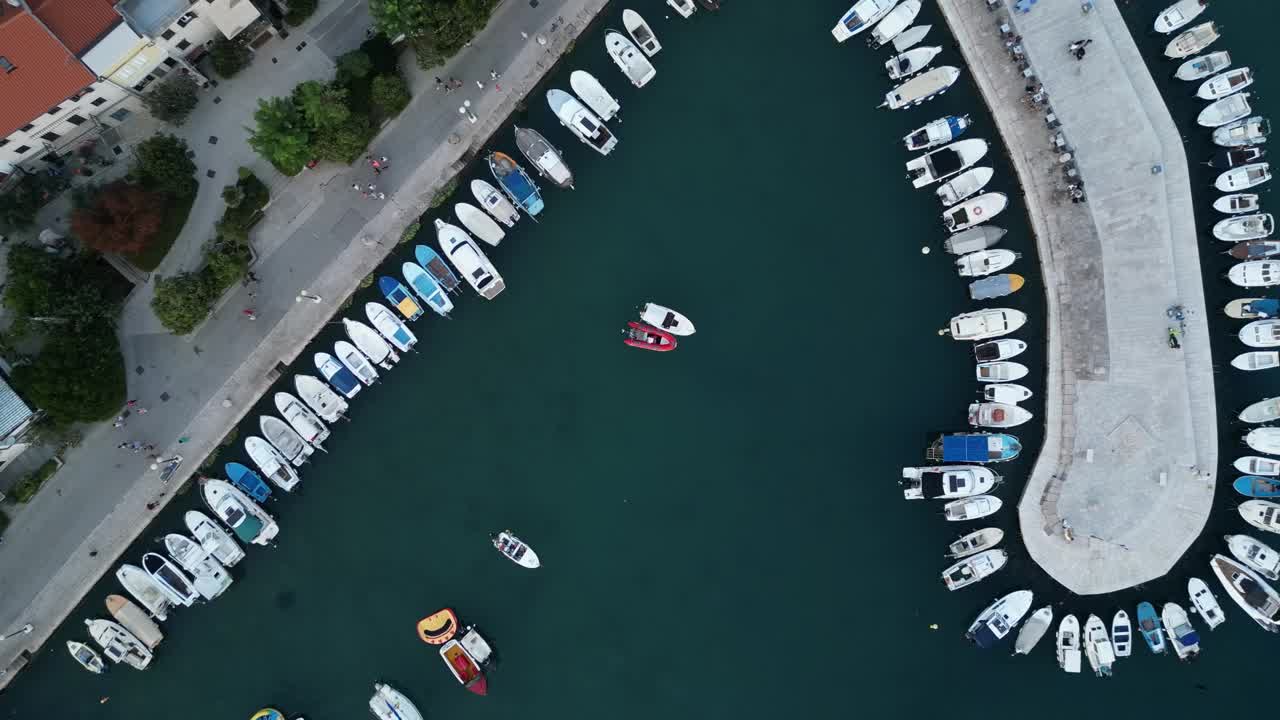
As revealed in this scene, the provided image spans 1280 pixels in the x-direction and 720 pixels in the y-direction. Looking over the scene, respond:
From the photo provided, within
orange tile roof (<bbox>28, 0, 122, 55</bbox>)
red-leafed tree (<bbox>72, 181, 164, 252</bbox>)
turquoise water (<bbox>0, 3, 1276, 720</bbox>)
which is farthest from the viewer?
turquoise water (<bbox>0, 3, 1276, 720</bbox>)

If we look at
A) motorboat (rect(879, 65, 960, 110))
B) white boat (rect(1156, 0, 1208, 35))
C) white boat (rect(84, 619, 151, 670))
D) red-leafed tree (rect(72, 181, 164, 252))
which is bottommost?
white boat (rect(84, 619, 151, 670))

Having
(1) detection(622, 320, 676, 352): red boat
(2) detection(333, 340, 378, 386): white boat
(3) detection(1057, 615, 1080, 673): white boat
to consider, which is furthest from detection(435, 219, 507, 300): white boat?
(3) detection(1057, 615, 1080, 673): white boat

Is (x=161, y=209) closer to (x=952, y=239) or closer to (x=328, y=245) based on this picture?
(x=328, y=245)

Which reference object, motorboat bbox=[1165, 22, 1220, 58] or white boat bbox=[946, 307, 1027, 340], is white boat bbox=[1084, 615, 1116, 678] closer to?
white boat bbox=[946, 307, 1027, 340]

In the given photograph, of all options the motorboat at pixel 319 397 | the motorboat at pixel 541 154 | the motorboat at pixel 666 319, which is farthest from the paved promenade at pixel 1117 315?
the motorboat at pixel 319 397

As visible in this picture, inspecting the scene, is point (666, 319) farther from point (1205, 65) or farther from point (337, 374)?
point (1205, 65)

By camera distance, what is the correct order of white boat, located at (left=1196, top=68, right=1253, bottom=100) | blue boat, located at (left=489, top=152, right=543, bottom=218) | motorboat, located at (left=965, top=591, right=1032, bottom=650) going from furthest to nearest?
blue boat, located at (left=489, top=152, right=543, bottom=218)
motorboat, located at (left=965, top=591, right=1032, bottom=650)
white boat, located at (left=1196, top=68, right=1253, bottom=100)
